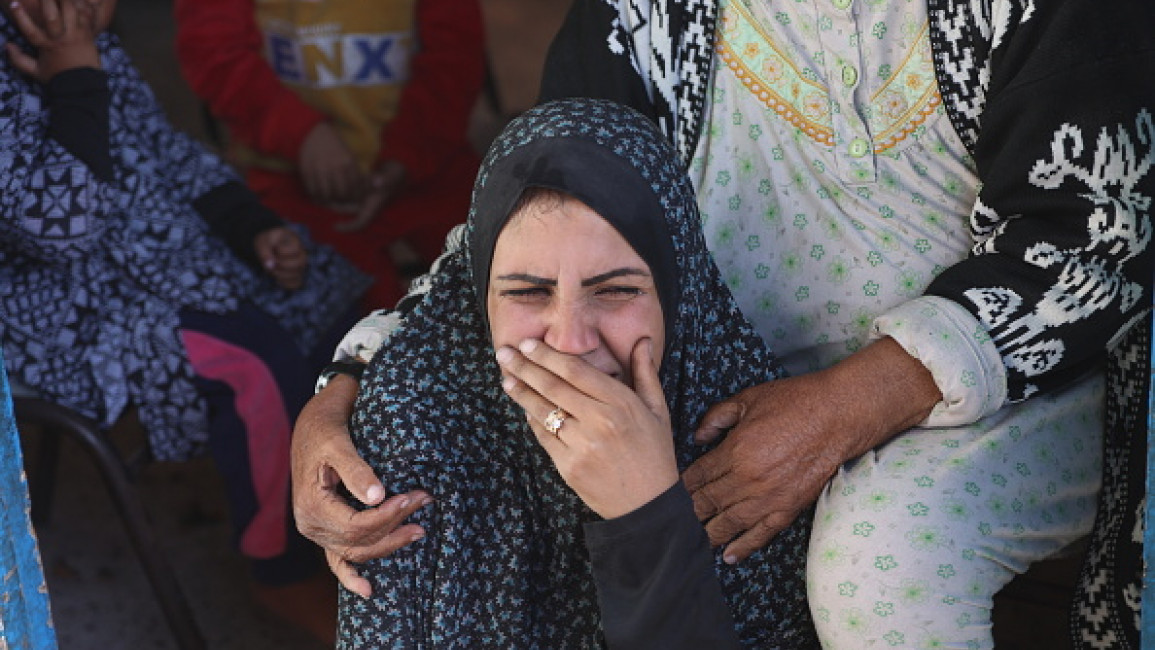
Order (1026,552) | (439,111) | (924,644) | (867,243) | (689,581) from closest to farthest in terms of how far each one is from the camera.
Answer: (689,581)
(924,644)
(1026,552)
(867,243)
(439,111)

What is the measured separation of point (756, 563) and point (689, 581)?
12.3 inches

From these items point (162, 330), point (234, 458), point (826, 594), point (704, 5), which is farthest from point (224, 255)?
point (826, 594)

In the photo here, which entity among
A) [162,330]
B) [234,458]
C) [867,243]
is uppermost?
[867,243]

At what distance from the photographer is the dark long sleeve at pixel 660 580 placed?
1.70 m

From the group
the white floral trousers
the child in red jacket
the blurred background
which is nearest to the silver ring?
the white floral trousers

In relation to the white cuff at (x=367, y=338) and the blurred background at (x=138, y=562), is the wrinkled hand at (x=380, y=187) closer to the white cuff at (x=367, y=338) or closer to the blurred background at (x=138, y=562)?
the blurred background at (x=138, y=562)

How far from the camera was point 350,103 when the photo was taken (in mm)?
3691

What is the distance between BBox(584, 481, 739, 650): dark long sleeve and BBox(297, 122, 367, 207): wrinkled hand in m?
2.08

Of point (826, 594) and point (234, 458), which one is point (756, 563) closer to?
point (826, 594)

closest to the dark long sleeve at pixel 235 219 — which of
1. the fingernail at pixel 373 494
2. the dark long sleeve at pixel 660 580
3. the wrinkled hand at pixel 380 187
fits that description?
the wrinkled hand at pixel 380 187

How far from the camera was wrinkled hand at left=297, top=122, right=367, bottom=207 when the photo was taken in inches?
141

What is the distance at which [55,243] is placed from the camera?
2.67 metres

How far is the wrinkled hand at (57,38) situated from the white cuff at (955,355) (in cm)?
180

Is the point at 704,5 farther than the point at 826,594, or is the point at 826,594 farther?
the point at 704,5
